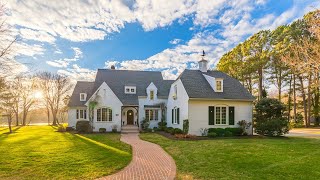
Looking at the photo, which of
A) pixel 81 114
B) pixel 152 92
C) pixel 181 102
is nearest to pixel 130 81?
pixel 152 92

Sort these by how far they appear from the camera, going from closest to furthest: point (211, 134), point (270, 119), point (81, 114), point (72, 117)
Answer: point (211, 134), point (270, 119), point (72, 117), point (81, 114)

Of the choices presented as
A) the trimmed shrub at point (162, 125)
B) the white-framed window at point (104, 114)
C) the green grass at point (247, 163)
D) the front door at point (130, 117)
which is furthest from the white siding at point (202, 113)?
the front door at point (130, 117)

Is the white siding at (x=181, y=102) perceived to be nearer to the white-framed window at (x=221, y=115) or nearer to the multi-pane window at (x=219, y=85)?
the white-framed window at (x=221, y=115)

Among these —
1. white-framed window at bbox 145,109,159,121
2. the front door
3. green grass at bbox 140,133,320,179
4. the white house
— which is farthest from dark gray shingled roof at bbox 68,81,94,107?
green grass at bbox 140,133,320,179

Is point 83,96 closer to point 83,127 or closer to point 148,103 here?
point 83,127

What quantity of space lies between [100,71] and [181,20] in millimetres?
16436

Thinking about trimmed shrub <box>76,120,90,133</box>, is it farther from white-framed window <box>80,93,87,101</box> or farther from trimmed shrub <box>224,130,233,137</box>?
trimmed shrub <box>224,130,233,137</box>

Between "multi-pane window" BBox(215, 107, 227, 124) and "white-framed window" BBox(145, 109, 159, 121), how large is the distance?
906cm

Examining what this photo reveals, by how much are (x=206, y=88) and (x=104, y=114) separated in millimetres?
11717

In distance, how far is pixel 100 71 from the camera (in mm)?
32062

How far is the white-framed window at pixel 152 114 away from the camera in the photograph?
2770cm

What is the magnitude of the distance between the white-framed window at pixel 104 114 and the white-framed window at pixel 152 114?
4.41 meters

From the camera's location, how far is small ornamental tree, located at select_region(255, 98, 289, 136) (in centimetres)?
1956

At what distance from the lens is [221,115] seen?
68.1ft
